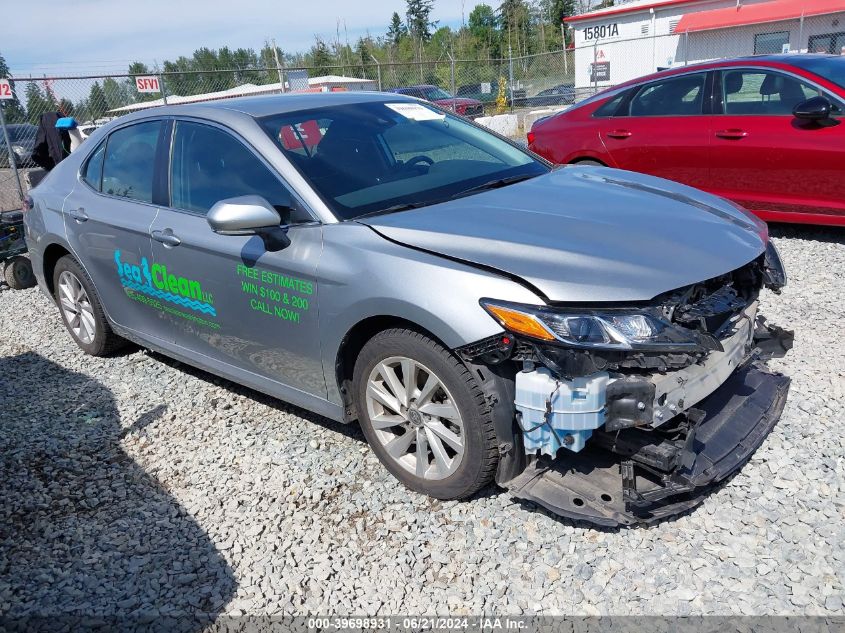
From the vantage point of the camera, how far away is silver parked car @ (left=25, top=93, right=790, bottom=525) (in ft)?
8.55

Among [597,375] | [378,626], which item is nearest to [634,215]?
[597,375]

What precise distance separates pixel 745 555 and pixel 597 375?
94cm

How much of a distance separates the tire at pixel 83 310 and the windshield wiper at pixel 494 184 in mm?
2771

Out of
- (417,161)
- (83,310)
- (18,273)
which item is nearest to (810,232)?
(417,161)

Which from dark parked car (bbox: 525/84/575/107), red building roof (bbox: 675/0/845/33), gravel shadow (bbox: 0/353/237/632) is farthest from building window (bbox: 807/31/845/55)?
gravel shadow (bbox: 0/353/237/632)

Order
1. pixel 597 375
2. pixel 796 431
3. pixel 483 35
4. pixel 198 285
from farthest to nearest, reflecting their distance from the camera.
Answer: pixel 483 35, pixel 198 285, pixel 796 431, pixel 597 375

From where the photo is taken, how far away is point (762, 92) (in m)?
6.26

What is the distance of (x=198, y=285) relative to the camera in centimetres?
377

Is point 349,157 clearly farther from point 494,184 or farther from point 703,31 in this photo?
→ point 703,31

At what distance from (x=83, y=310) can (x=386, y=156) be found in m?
2.77

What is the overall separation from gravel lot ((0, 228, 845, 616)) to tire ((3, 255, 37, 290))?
12.3 feet

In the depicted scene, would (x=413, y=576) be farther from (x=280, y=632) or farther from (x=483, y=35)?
(x=483, y=35)

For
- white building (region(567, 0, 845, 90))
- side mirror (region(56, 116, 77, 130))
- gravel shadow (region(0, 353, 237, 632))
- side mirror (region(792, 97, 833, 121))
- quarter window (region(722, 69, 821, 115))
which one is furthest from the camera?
white building (region(567, 0, 845, 90))

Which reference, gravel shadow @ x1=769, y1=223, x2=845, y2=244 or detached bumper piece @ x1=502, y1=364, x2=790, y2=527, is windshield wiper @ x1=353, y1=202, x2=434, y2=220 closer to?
detached bumper piece @ x1=502, y1=364, x2=790, y2=527
